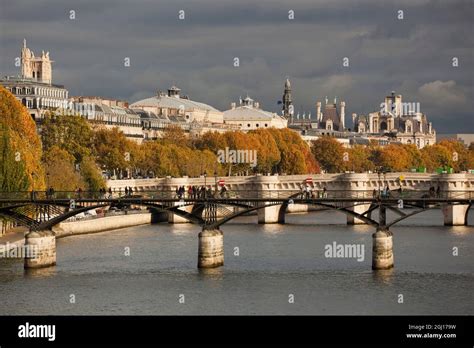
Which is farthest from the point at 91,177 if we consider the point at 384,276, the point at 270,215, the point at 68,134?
the point at 384,276

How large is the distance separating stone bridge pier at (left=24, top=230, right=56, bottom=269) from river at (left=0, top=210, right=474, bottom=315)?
21.9 inches

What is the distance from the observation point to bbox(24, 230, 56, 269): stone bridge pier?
6397 cm

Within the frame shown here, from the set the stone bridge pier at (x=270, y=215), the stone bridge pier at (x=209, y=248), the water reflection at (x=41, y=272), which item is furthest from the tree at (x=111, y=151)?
the stone bridge pier at (x=209, y=248)

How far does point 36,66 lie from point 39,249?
10731 cm

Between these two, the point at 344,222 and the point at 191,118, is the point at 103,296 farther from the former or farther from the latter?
the point at 191,118

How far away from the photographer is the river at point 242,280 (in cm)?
5369

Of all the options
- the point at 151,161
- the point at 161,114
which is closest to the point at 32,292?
the point at 151,161

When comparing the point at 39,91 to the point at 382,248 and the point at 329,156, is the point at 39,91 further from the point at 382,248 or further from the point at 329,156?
the point at 382,248

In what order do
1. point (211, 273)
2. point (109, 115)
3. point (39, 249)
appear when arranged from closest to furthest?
point (211, 273), point (39, 249), point (109, 115)

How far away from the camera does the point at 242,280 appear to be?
198ft

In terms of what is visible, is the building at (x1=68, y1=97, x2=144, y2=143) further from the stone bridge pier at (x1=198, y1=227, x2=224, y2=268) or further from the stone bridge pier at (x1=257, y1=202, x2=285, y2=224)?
the stone bridge pier at (x1=198, y1=227, x2=224, y2=268)

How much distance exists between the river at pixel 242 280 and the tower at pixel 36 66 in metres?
83.8
